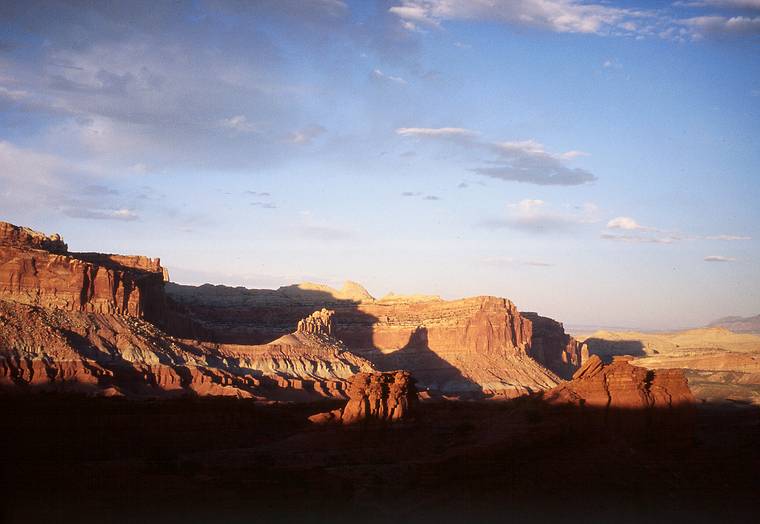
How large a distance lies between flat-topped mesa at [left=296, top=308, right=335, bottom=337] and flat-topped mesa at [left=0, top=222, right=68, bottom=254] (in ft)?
101

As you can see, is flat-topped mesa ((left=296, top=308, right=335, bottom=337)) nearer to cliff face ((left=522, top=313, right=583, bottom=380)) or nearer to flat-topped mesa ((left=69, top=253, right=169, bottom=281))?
flat-topped mesa ((left=69, top=253, right=169, bottom=281))

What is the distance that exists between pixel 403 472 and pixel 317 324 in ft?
292

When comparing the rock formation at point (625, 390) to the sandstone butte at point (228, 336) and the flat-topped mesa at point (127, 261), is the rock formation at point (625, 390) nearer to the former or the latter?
the sandstone butte at point (228, 336)

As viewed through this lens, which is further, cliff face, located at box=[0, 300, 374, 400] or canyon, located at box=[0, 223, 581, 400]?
canyon, located at box=[0, 223, 581, 400]

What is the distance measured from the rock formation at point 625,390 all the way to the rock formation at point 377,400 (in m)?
8.08

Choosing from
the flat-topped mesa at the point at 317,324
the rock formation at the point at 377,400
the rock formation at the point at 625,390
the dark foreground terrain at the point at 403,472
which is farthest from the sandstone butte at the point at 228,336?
the rock formation at the point at 625,390

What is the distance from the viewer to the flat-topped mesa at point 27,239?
8869 cm

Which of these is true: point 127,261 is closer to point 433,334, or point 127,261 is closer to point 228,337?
point 228,337

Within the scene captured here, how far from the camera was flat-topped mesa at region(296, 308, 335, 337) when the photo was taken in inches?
4673

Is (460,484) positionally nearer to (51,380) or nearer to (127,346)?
(51,380)

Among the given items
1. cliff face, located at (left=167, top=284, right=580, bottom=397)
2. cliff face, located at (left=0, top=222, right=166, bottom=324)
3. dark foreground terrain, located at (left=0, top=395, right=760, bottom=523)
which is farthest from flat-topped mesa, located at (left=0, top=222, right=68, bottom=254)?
dark foreground terrain, located at (left=0, top=395, right=760, bottom=523)

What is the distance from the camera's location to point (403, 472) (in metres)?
33.7

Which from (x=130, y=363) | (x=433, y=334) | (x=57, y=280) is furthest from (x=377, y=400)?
(x=433, y=334)

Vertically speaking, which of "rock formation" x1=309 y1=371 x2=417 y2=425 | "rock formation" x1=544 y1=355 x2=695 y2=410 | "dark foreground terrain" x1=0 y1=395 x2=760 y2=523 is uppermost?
"rock formation" x1=544 y1=355 x2=695 y2=410
